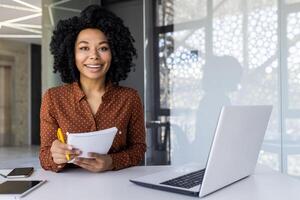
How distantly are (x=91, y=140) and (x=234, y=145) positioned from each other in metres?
0.43

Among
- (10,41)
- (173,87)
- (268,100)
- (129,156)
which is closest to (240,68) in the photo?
(268,100)

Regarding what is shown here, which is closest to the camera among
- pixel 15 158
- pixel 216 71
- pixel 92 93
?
pixel 92 93

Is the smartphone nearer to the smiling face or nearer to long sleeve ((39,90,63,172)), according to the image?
long sleeve ((39,90,63,172))

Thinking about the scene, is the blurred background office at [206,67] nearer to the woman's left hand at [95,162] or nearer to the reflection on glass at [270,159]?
the reflection on glass at [270,159]

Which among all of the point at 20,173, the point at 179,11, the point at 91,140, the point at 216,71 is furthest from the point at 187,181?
the point at 179,11

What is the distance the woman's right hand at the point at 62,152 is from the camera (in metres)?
1.13

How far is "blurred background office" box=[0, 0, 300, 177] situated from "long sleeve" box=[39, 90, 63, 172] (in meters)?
2.06

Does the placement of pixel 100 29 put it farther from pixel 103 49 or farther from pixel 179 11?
pixel 179 11

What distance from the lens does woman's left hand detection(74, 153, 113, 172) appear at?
119 cm

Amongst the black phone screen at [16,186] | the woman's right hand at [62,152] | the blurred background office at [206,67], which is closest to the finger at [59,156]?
the woman's right hand at [62,152]

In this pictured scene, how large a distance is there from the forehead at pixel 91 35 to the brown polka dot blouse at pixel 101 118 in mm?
191

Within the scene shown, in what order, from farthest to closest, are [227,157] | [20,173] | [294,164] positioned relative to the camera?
1. [294,164]
2. [20,173]
3. [227,157]

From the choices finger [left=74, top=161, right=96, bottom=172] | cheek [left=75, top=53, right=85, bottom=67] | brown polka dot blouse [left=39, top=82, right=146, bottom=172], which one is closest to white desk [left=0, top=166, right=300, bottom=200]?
finger [left=74, top=161, right=96, bottom=172]

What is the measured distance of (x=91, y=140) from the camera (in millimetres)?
1104
